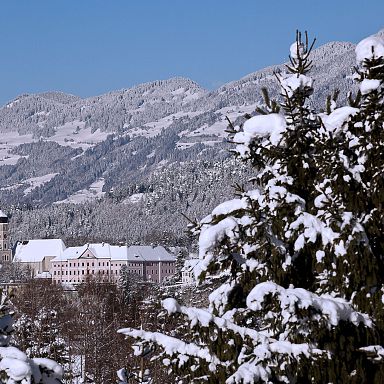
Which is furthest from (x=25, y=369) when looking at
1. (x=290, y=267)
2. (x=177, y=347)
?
(x=290, y=267)

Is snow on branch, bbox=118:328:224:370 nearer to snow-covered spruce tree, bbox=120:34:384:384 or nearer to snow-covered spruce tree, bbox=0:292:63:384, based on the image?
snow-covered spruce tree, bbox=120:34:384:384

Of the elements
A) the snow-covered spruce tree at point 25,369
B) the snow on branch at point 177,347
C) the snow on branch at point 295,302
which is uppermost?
the snow on branch at point 295,302

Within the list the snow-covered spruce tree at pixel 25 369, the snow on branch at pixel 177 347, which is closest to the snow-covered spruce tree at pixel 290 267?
the snow on branch at pixel 177 347

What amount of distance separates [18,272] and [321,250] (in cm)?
17109

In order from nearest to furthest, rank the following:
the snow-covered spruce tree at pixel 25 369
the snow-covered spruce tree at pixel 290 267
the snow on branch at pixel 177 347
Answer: the snow-covered spruce tree at pixel 290 267 → the snow on branch at pixel 177 347 → the snow-covered spruce tree at pixel 25 369

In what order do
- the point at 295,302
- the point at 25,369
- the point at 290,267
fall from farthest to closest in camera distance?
the point at 25,369, the point at 290,267, the point at 295,302

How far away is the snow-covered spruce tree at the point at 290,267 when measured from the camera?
9.12 meters

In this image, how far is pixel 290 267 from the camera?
1007cm

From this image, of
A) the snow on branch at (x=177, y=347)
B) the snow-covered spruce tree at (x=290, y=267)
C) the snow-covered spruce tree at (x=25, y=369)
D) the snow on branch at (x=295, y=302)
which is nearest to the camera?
the snow on branch at (x=295, y=302)

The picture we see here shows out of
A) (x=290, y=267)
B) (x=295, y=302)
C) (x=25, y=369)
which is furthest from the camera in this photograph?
(x=25, y=369)

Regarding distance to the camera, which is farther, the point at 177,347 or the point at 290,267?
the point at 290,267

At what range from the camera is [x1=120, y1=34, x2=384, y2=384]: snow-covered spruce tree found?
29.9ft

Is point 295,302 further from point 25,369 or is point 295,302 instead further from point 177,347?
point 25,369

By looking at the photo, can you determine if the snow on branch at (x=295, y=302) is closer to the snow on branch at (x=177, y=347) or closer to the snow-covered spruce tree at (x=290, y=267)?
the snow-covered spruce tree at (x=290, y=267)
